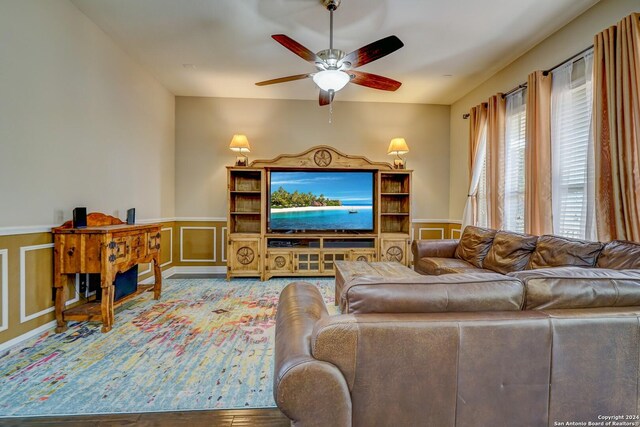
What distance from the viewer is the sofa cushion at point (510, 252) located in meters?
2.85

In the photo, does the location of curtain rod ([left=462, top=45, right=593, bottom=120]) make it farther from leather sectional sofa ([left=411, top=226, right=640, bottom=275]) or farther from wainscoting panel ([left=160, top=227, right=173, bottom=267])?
wainscoting panel ([left=160, top=227, right=173, bottom=267])

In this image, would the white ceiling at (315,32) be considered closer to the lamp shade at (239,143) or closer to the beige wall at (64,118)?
the beige wall at (64,118)

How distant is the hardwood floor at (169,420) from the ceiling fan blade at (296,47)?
2.57 m

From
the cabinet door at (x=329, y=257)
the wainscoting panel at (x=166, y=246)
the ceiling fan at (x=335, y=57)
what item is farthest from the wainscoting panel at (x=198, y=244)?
the ceiling fan at (x=335, y=57)

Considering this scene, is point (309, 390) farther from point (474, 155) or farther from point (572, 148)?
point (474, 155)

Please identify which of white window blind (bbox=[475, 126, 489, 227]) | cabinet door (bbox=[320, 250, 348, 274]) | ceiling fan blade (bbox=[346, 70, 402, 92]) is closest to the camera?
ceiling fan blade (bbox=[346, 70, 402, 92])

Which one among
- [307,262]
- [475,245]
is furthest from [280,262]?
[475,245]

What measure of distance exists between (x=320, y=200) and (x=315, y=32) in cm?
238

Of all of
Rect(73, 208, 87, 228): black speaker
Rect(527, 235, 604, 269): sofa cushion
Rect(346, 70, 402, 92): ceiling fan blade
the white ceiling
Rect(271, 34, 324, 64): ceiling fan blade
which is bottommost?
Rect(527, 235, 604, 269): sofa cushion

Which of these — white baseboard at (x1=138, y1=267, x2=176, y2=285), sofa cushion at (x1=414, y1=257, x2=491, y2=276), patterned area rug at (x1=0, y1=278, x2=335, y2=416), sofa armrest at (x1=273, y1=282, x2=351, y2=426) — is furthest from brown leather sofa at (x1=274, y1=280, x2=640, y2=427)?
white baseboard at (x1=138, y1=267, x2=176, y2=285)

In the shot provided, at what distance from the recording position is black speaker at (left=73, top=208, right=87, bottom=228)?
2646 mm

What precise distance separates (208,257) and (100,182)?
2176 millimetres

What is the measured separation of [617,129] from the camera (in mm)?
2250

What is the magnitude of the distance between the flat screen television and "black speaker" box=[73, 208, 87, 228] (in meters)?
2.43
